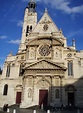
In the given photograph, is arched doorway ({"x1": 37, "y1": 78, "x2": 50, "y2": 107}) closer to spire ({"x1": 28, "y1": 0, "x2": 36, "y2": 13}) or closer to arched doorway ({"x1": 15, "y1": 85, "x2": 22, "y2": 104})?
arched doorway ({"x1": 15, "y1": 85, "x2": 22, "y2": 104})

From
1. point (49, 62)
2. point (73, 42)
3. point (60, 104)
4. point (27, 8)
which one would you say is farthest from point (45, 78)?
point (27, 8)

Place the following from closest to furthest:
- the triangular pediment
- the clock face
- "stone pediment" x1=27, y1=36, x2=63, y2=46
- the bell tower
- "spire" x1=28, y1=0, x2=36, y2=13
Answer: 1. the clock face
2. "stone pediment" x1=27, y1=36, x2=63, y2=46
3. the triangular pediment
4. the bell tower
5. "spire" x1=28, y1=0, x2=36, y2=13

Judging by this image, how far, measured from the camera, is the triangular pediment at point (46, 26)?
31961 millimetres

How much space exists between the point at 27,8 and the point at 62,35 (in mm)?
24347

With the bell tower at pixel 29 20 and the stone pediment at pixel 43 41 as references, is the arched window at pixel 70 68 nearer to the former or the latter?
the stone pediment at pixel 43 41

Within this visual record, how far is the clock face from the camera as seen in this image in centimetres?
3012

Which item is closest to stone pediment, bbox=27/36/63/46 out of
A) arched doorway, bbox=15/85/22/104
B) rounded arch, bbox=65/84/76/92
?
arched doorway, bbox=15/85/22/104

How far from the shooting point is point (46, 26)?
1278 inches

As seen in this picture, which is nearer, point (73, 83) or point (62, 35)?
point (73, 83)

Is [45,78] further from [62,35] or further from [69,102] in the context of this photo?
[62,35]

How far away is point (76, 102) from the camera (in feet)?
87.7

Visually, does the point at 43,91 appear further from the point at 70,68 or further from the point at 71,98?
the point at 70,68

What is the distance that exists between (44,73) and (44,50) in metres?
3.87

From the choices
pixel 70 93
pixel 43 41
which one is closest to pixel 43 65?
pixel 43 41
